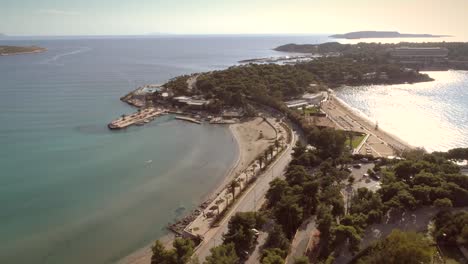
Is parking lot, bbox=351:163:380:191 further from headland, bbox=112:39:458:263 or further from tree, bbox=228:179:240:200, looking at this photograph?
tree, bbox=228:179:240:200

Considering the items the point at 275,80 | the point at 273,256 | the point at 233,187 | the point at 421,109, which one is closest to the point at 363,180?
the point at 233,187

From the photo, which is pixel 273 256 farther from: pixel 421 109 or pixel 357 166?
pixel 421 109

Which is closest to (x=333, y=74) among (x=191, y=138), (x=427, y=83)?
(x=427, y=83)

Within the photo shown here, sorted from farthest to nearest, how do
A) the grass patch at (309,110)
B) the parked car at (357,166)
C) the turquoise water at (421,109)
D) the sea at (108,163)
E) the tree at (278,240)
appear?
the grass patch at (309,110) < the turquoise water at (421,109) < the parked car at (357,166) < the sea at (108,163) < the tree at (278,240)

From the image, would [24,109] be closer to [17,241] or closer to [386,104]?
[17,241]

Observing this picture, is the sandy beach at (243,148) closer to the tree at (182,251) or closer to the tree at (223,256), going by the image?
the tree at (182,251)

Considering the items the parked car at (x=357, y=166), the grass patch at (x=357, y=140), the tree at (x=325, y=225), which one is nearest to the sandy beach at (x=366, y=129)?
the grass patch at (x=357, y=140)
